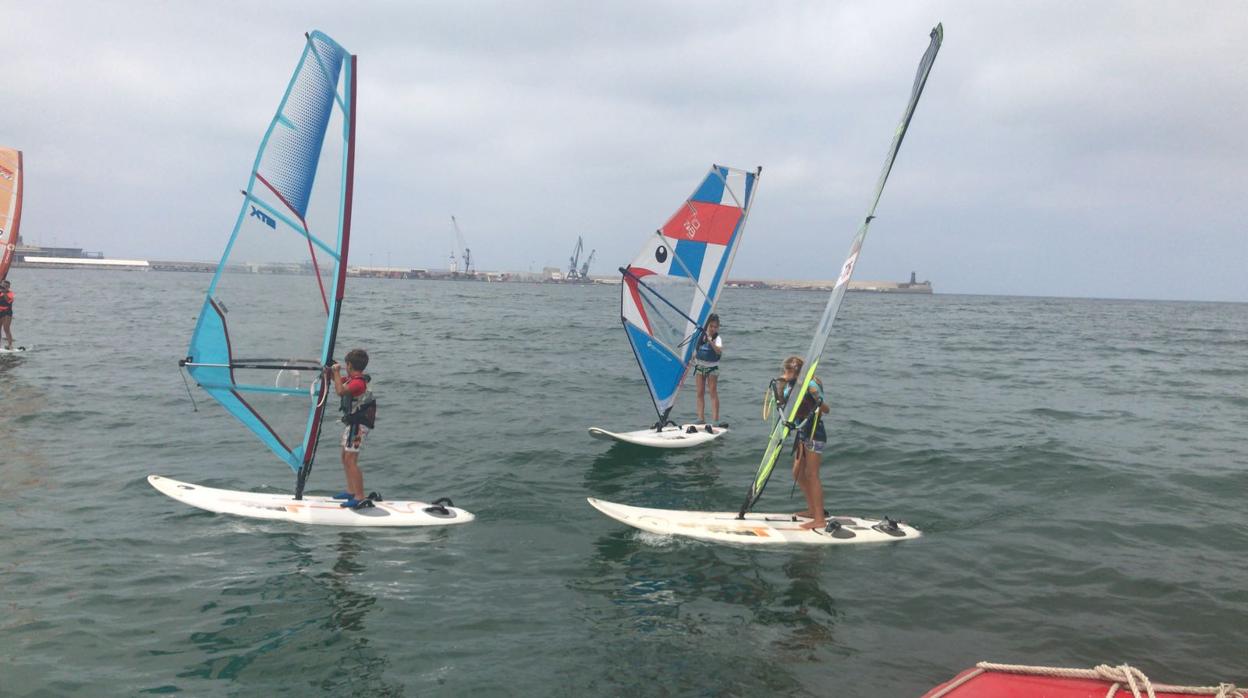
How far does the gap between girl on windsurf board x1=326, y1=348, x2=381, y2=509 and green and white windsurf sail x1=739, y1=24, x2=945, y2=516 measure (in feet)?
16.2

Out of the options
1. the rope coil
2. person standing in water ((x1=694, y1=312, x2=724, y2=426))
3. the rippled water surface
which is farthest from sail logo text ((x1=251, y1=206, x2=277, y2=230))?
person standing in water ((x1=694, y1=312, x2=724, y2=426))

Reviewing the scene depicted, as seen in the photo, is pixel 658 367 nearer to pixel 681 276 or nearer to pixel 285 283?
Result: pixel 681 276

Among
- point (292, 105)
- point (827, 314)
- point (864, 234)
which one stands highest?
point (292, 105)

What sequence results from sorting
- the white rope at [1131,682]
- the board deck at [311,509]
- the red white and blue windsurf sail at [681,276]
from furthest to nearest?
the red white and blue windsurf sail at [681,276], the board deck at [311,509], the white rope at [1131,682]

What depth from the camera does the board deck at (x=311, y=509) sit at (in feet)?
29.2

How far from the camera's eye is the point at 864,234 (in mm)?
7984

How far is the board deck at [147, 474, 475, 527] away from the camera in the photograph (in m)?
8.90

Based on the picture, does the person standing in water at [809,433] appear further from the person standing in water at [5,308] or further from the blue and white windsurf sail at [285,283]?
the person standing in water at [5,308]

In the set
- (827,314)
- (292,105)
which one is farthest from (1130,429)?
(292,105)

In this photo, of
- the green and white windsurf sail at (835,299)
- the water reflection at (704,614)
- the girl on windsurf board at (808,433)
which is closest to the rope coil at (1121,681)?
the water reflection at (704,614)

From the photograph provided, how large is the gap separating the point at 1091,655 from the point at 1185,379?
77.4 ft

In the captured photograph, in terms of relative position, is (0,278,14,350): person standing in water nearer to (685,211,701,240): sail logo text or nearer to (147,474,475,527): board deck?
(147,474,475,527): board deck

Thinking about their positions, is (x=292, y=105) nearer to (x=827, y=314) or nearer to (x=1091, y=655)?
(x=827, y=314)

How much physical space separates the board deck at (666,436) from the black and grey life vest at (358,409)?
17.7 feet
